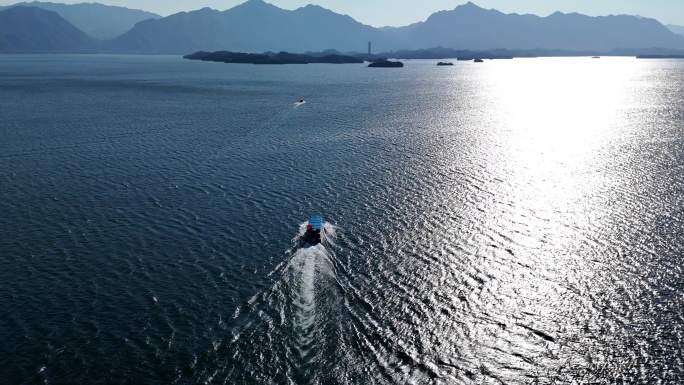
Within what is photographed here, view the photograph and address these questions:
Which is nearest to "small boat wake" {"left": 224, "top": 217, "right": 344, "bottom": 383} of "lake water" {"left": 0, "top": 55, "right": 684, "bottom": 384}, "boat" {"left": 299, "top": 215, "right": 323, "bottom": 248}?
"lake water" {"left": 0, "top": 55, "right": 684, "bottom": 384}

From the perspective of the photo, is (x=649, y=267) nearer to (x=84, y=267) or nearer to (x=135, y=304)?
(x=135, y=304)

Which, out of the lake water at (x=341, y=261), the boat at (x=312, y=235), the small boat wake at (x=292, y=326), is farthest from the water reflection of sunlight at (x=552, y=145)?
the small boat wake at (x=292, y=326)

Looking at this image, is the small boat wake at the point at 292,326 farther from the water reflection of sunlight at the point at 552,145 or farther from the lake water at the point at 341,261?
the water reflection of sunlight at the point at 552,145

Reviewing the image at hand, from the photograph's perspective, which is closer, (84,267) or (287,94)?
(84,267)

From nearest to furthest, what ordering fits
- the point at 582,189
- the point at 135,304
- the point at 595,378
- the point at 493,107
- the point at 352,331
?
the point at 595,378 < the point at 352,331 < the point at 135,304 < the point at 582,189 < the point at 493,107

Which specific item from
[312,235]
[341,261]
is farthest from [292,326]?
[312,235]

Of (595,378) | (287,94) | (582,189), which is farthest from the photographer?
(287,94)

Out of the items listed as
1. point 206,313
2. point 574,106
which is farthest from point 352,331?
point 574,106
